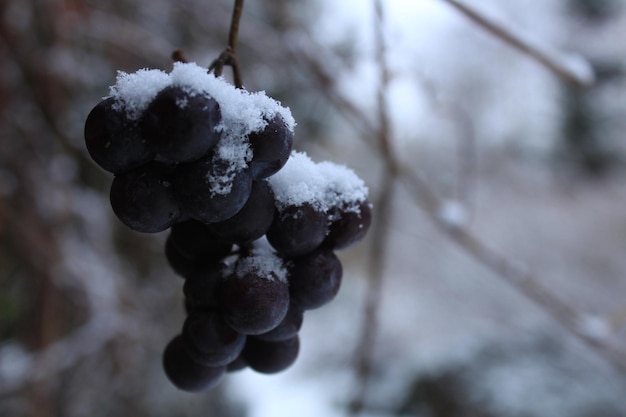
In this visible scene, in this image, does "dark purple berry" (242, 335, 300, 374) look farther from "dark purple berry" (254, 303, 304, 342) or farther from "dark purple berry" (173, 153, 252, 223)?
"dark purple berry" (173, 153, 252, 223)

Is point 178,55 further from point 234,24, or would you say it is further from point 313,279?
point 313,279

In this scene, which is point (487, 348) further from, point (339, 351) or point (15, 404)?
point (15, 404)

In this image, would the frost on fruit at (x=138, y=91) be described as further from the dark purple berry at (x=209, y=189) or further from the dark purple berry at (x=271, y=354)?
the dark purple berry at (x=271, y=354)

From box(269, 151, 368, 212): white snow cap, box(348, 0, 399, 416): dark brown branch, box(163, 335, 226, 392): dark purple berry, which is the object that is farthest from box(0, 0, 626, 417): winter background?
box(163, 335, 226, 392): dark purple berry

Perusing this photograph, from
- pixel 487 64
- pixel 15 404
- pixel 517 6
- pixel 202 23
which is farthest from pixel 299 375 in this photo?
pixel 517 6

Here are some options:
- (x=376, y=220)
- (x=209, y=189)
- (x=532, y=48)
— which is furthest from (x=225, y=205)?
(x=376, y=220)

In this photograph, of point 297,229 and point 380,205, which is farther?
point 380,205
